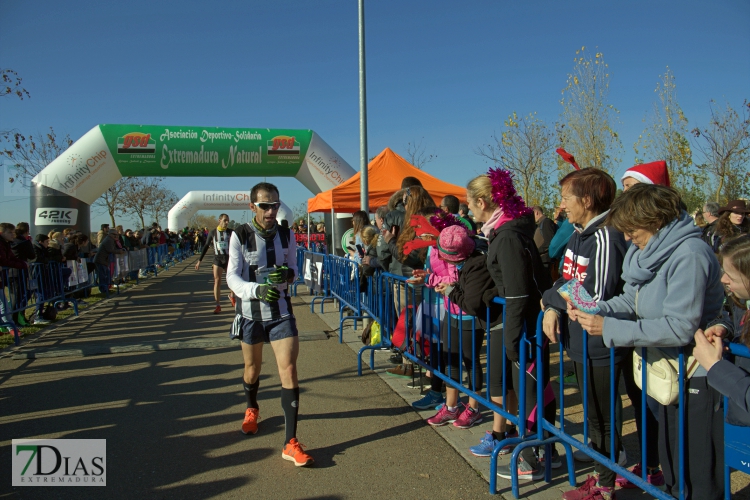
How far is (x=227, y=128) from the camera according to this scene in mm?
17703

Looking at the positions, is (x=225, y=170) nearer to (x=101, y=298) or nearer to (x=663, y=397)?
(x=101, y=298)

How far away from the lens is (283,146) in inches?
704

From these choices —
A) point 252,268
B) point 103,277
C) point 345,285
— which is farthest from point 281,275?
point 103,277

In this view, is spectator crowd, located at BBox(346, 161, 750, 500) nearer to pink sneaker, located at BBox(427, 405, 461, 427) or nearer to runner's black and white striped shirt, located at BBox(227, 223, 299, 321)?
pink sneaker, located at BBox(427, 405, 461, 427)

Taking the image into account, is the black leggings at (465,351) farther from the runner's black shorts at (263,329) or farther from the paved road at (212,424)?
the runner's black shorts at (263,329)

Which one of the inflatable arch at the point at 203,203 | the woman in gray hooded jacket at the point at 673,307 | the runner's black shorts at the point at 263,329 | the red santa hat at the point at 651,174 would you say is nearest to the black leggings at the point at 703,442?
the woman in gray hooded jacket at the point at 673,307

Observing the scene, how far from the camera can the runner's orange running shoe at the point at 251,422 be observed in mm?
4176

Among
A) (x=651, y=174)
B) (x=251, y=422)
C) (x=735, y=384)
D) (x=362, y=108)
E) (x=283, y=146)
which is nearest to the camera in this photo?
(x=735, y=384)

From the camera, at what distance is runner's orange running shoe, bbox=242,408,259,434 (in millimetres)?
4176

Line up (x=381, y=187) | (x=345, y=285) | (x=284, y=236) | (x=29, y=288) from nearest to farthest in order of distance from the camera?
(x=284, y=236) → (x=345, y=285) → (x=29, y=288) → (x=381, y=187)

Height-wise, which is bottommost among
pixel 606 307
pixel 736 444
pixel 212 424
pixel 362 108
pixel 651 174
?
pixel 212 424

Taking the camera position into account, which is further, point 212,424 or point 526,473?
point 212,424

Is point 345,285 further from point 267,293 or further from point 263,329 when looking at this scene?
point 267,293

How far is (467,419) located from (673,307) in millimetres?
2380
